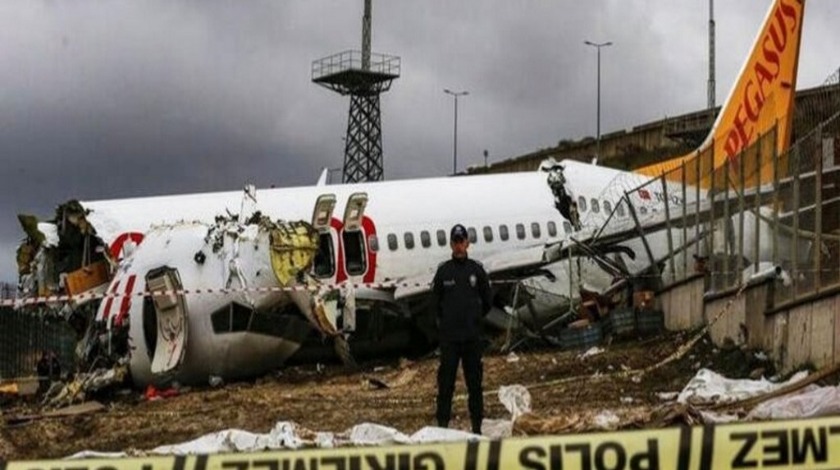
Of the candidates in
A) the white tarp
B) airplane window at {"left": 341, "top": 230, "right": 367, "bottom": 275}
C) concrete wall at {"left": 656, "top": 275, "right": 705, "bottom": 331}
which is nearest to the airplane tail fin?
concrete wall at {"left": 656, "top": 275, "right": 705, "bottom": 331}

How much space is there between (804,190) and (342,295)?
8.53 metres

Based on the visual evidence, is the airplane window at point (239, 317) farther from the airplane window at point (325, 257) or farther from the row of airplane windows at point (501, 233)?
the row of airplane windows at point (501, 233)

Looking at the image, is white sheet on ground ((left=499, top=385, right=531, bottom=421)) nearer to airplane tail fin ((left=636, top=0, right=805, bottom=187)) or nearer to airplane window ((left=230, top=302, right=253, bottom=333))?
airplane window ((left=230, top=302, right=253, bottom=333))

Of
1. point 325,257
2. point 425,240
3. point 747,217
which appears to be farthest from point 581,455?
point 425,240

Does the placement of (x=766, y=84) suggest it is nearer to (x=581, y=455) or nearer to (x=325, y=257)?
(x=325, y=257)

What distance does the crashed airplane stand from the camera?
19.8 m

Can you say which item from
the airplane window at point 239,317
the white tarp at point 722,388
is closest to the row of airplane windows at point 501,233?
the airplane window at point 239,317

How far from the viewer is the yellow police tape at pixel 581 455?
656 cm

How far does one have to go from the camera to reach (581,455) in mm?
6562

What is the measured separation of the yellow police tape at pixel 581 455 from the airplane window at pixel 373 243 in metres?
15.7

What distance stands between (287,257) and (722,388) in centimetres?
894

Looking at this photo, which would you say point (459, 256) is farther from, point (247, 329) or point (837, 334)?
point (247, 329)

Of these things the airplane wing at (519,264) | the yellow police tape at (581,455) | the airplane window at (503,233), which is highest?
the airplane window at (503,233)

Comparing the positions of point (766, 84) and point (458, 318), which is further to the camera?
point (766, 84)
